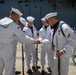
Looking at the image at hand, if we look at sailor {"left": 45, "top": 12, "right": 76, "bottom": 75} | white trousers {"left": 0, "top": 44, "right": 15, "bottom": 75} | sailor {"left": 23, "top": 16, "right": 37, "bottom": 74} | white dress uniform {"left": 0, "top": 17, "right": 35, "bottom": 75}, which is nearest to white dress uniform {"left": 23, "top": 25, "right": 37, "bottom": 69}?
sailor {"left": 23, "top": 16, "right": 37, "bottom": 74}

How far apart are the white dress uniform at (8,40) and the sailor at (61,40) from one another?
790mm

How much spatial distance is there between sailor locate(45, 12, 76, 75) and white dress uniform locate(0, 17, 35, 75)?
0.79 m

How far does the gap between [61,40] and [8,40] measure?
1.22 m

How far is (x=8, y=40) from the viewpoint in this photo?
547 cm

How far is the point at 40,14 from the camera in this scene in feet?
87.7

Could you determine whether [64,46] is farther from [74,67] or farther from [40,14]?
[40,14]

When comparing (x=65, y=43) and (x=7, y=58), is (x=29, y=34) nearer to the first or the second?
(x=7, y=58)

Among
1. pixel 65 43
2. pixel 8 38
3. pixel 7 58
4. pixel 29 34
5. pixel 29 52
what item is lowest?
pixel 7 58

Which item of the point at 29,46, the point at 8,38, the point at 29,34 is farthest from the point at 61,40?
the point at 29,46

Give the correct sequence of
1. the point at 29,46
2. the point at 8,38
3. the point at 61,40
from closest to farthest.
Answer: the point at 61,40
the point at 8,38
the point at 29,46

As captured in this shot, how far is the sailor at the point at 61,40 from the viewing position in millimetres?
4941

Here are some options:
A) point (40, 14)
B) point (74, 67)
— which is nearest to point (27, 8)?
point (40, 14)

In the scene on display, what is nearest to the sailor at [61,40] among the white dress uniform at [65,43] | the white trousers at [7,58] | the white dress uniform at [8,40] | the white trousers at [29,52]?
the white dress uniform at [65,43]

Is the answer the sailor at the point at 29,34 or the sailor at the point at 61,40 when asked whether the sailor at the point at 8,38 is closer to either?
the sailor at the point at 61,40
